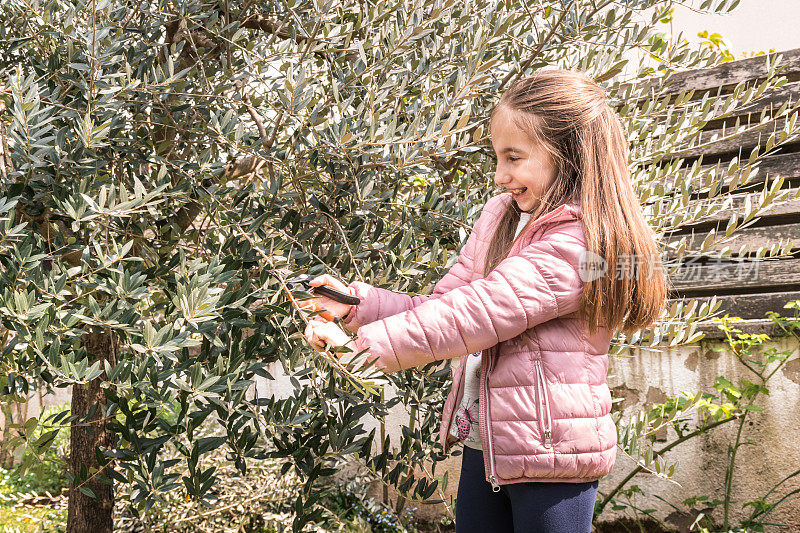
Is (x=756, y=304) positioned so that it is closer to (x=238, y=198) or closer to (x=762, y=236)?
(x=762, y=236)

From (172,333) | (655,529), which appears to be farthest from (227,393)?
(655,529)

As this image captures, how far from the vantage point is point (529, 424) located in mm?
1400

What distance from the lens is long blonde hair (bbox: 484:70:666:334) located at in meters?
1.45

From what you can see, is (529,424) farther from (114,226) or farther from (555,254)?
(114,226)

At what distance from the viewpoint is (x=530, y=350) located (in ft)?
4.71

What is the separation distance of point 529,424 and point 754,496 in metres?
2.35

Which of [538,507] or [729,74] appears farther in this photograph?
[729,74]

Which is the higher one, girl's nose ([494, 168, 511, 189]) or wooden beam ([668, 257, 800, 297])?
girl's nose ([494, 168, 511, 189])

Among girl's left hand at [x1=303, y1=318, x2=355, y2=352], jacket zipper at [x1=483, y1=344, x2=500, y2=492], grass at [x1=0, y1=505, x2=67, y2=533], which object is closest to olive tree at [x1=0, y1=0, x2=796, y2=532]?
girl's left hand at [x1=303, y1=318, x2=355, y2=352]

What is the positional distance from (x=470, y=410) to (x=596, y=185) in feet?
2.03

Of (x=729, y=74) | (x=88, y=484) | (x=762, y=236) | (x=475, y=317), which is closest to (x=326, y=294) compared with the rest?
(x=475, y=317)

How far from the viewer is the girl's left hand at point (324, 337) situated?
53.3 inches

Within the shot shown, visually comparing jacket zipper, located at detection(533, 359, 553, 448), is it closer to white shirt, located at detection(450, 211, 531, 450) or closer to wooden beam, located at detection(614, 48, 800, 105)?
white shirt, located at detection(450, 211, 531, 450)

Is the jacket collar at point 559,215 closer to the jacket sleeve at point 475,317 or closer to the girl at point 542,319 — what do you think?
the girl at point 542,319
